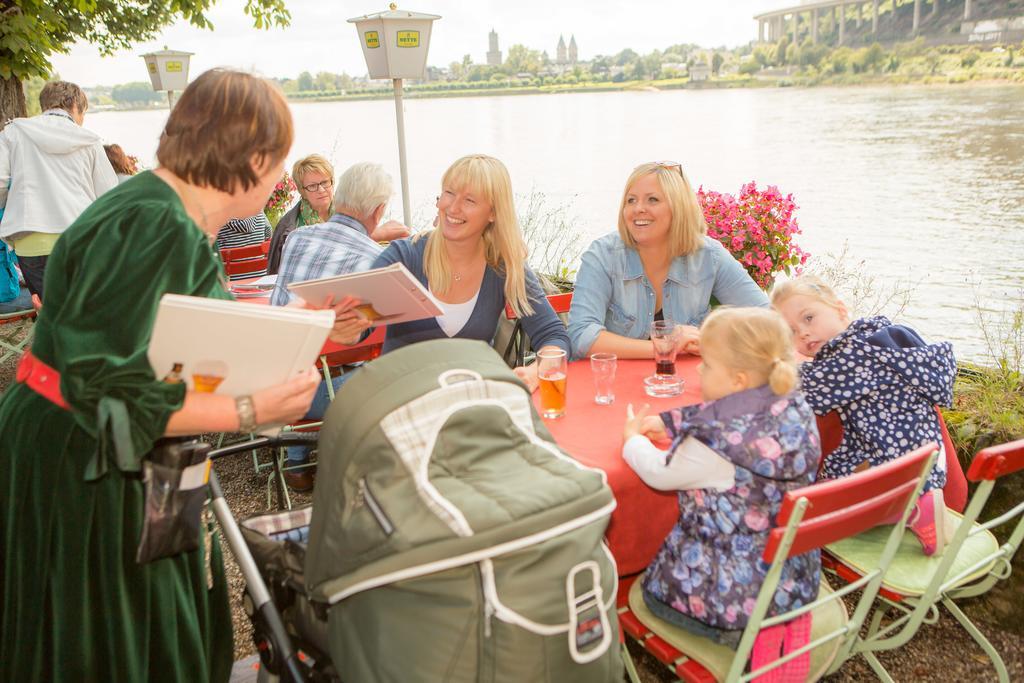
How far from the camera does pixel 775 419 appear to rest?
59.4 inches

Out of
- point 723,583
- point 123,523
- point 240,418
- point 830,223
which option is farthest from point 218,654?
point 830,223

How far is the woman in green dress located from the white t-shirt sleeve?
71cm

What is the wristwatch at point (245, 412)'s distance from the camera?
1278mm

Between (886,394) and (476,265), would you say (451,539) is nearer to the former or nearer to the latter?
(886,394)

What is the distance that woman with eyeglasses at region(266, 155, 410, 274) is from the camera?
4.73 meters

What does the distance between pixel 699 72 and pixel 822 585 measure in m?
7.90

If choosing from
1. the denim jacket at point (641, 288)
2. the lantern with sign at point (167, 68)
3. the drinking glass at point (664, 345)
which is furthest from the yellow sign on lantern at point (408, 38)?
the lantern with sign at point (167, 68)

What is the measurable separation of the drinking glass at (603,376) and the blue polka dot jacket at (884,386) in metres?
0.52

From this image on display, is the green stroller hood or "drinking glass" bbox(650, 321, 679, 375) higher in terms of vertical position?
the green stroller hood

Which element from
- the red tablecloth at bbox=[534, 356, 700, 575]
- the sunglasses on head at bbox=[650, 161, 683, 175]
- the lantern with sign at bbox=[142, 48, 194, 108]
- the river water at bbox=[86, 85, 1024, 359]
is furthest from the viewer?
the lantern with sign at bbox=[142, 48, 194, 108]

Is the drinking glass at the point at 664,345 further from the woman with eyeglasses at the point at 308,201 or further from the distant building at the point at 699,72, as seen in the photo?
the distant building at the point at 699,72

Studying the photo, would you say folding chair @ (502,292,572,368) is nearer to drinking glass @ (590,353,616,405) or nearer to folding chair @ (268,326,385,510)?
folding chair @ (268,326,385,510)

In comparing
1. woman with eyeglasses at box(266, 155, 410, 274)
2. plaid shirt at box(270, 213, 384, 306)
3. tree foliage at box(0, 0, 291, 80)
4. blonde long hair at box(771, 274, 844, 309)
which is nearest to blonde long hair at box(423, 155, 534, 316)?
plaid shirt at box(270, 213, 384, 306)

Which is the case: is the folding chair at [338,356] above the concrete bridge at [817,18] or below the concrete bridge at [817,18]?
below
